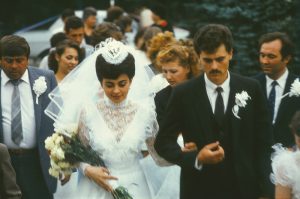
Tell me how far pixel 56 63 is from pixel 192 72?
9.39 feet

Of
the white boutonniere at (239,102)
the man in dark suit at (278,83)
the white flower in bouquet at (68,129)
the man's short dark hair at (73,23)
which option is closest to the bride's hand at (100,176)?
the white flower in bouquet at (68,129)

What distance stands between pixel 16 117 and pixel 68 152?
1.80 m

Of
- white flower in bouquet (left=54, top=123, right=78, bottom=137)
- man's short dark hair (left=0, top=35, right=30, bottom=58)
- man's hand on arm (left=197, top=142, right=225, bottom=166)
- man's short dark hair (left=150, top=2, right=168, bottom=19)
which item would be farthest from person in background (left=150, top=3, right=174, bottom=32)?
man's hand on arm (left=197, top=142, right=225, bottom=166)

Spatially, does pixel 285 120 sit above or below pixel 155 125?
below

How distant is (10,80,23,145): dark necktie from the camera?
30.0ft

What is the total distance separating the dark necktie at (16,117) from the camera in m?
9.14

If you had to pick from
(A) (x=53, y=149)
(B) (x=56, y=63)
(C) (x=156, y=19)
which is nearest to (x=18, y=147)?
(A) (x=53, y=149)

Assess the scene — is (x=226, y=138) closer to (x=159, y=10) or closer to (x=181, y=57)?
(x=181, y=57)

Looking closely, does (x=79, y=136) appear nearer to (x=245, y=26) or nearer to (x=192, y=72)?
(x=192, y=72)

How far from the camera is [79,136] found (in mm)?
7680

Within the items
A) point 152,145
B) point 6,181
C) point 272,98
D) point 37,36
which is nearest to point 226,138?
point 152,145

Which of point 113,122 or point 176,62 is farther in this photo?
point 176,62

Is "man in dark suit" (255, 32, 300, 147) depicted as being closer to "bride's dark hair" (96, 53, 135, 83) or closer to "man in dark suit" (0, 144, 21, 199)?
"bride's dark hair" (96, 53, 135, 83)

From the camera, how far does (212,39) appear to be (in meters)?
7.05
